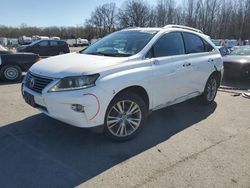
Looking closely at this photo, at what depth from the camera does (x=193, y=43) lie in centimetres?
575

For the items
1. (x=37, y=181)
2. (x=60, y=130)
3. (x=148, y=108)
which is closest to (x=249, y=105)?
(x=148, y=108)

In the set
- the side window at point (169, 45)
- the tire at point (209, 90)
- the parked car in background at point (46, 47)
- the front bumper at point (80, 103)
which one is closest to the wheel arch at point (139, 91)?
the front bumper at point (80, 103)

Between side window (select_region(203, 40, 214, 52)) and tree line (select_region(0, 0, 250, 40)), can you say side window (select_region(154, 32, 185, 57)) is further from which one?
tree line (select_region(0, 0, 250, 40))

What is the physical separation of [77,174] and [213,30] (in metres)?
70.4

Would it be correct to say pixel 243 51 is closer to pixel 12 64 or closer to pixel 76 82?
pixel 12 64

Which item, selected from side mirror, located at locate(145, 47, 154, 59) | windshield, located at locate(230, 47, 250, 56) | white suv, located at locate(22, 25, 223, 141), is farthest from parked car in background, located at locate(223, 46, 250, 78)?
side mirror, located at locate(145, 47, 154, 59)

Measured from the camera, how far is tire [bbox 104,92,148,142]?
410cm

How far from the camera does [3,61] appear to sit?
31.0 feet

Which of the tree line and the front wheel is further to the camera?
the tree line

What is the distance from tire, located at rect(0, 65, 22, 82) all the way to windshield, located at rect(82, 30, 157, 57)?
5.26m

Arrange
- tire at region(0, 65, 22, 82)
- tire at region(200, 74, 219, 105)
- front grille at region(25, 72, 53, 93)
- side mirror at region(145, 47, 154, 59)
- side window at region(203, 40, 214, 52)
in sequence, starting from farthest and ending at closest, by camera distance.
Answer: tire at region(0, 65, 22, 82)
tire at region(200, 74, 219, 105)
side window at region(203, 40, 214, 52)
side mirror at region(145, 47, 154, 59)
front grille at region(25, 72, 53, 93)

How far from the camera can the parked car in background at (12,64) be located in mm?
9445

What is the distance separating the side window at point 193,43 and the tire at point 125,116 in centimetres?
180

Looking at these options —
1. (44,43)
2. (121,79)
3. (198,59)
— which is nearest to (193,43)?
(198,59)
